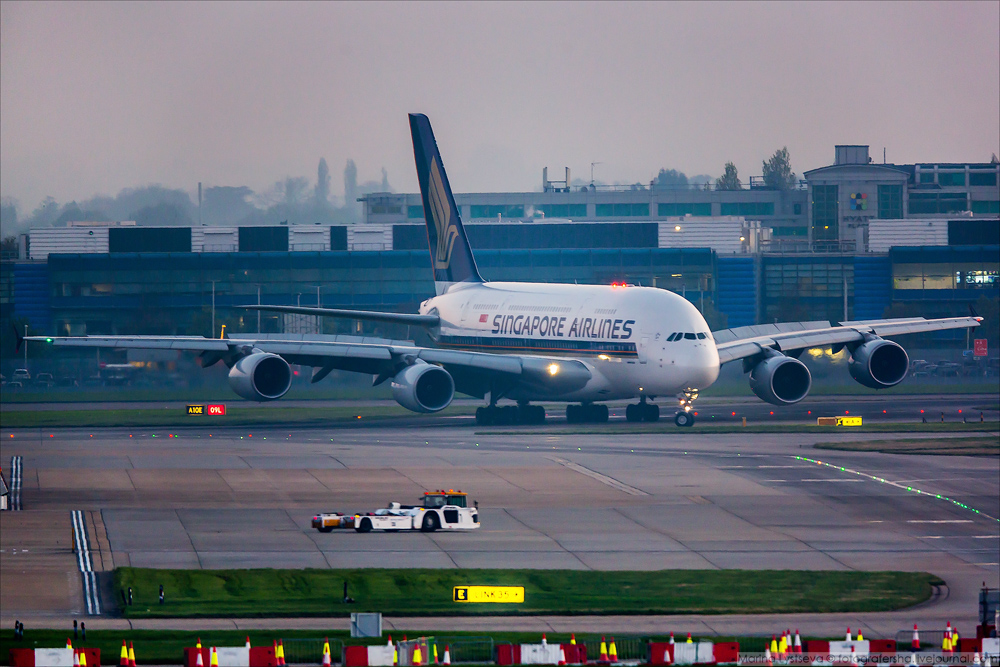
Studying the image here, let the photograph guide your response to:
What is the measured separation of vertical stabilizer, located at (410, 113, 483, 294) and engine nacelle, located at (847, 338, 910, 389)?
2000cm

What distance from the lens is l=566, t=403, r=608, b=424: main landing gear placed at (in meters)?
64.2

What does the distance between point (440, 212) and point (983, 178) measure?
128467 millimetres

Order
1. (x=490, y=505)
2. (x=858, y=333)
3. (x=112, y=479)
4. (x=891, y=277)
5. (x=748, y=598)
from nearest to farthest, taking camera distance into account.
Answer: (x=748, y=598) < (x=490, y=505) < (x=112, y=479) < (x=858, y=333) < (x=891, y=277)

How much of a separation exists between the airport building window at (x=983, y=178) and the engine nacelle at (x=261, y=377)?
139m

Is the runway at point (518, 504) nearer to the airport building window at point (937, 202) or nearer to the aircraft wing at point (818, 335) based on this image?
the aircraft wing at point (818, 335)

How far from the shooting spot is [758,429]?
59125 millimetres

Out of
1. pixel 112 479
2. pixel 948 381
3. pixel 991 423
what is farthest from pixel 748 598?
pixel 948 381

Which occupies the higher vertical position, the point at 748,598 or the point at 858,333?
the point at 858,333

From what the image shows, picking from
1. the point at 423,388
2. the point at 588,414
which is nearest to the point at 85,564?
the point at 423,388

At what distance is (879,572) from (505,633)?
381 inches

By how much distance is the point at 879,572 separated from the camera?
28875 mm

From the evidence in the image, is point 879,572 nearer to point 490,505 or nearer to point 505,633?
point 505,633

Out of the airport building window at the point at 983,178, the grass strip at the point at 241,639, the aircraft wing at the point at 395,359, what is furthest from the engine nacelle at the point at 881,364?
the airport building window at the point at 983,178

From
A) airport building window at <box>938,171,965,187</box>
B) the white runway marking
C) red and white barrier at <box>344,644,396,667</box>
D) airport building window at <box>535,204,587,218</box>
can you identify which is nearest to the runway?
the white runway marking
